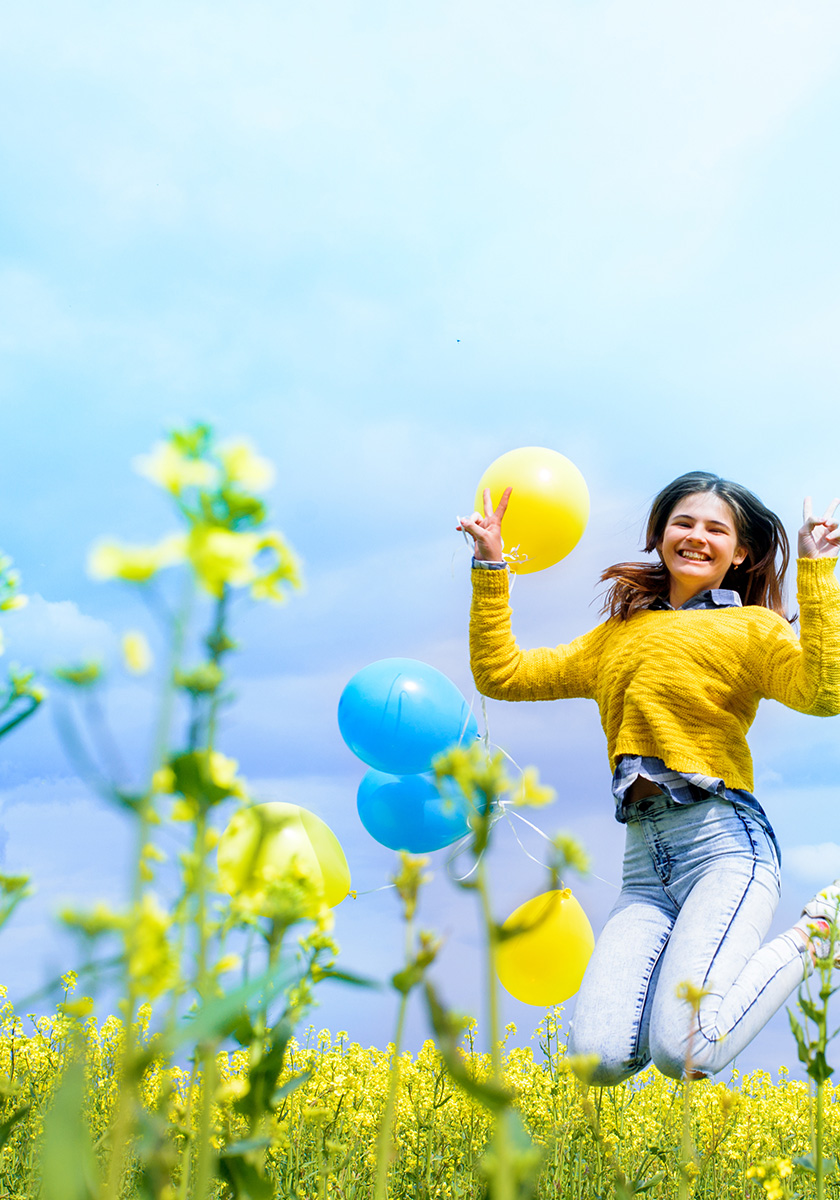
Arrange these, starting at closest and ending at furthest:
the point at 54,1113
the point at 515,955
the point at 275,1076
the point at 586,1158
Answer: the point at 54,1113, the point at 275,1076, the point at 586,1158, the point at 515,955

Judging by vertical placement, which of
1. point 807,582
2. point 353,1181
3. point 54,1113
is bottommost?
point 353,1181

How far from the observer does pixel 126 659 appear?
49 centimetres

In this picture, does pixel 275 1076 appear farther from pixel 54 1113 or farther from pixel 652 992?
pixel 652 992

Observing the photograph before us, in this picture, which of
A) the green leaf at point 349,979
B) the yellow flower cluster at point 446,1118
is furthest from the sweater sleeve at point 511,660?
the green leaf at point 349,979

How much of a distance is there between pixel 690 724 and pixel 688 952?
0.71 m

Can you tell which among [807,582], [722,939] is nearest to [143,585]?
[722,939]

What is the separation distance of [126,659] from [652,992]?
2649 mm

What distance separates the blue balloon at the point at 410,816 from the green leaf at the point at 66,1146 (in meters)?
3.11

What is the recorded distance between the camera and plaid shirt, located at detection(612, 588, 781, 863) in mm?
2898

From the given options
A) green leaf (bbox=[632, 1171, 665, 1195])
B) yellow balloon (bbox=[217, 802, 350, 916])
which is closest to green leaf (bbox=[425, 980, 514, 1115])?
yellow balloon (bbox=[217, 802, 350, 916])

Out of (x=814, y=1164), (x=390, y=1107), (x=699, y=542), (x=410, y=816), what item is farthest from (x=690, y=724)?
(x=390, y=1107)

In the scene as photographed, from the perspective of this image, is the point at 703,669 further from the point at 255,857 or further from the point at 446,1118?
the point at 255,857

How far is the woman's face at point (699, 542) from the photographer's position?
10.8 ft

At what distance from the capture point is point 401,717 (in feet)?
11.3
